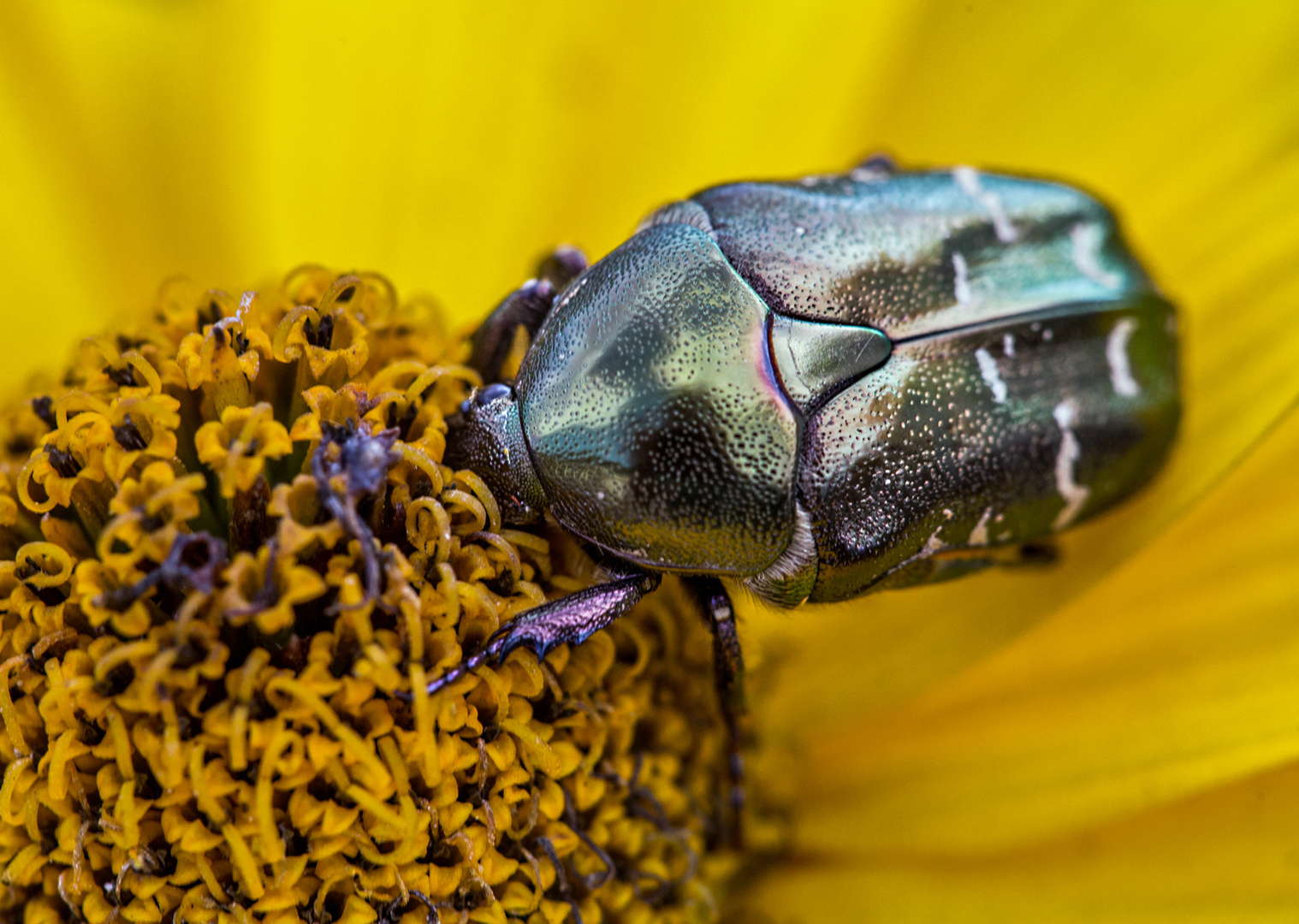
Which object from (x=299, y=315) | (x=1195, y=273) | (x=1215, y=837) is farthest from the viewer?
(x=1195, y=273)

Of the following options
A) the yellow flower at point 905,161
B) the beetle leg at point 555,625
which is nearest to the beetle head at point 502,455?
the beetle leg at point 555,625

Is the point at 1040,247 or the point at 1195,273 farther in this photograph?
the point at 1195,273

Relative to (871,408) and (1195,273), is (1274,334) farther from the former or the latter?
(871,408)

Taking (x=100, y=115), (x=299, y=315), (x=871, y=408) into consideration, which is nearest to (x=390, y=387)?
(x=299, y=315)

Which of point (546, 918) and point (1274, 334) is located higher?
point (1274, 334)

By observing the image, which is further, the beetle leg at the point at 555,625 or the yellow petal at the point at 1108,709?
the yellow petal at the point at 1108,709

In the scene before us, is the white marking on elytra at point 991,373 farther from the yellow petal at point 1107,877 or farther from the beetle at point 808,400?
the yellow petal at point 1107,877
